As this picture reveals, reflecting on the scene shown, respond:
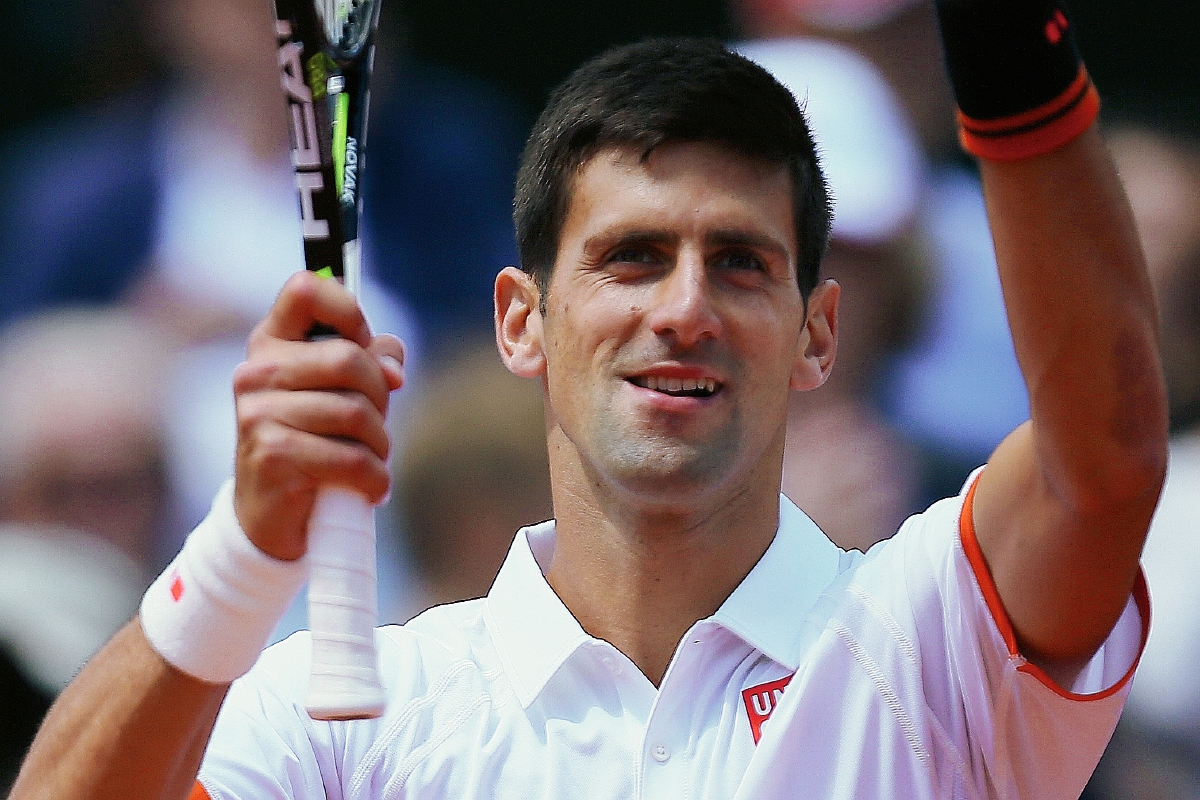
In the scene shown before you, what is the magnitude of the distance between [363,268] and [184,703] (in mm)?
3123

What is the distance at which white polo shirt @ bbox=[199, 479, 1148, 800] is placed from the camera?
259 centimetres

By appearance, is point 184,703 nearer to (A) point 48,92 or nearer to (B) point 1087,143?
(B) point 1087,143

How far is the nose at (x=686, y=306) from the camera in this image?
281cm

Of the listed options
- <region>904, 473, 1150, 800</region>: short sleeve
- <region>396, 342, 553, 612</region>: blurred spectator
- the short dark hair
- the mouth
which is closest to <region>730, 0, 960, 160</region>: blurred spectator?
<region>396, 342, 553, 612</region>: blurred spectator

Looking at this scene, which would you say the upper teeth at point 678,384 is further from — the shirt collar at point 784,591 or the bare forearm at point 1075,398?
the bare forearm at point 1075,398

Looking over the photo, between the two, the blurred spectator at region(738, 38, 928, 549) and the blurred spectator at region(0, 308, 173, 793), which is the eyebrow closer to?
the blurred spectator at region(738, 38, 928, 549)

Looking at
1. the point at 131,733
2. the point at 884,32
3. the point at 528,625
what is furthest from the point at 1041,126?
the point at 884,32

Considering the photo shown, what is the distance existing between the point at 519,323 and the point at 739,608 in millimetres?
860

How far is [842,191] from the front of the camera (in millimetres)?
5184

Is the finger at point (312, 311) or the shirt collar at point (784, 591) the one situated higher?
the finger at point (312, 311)

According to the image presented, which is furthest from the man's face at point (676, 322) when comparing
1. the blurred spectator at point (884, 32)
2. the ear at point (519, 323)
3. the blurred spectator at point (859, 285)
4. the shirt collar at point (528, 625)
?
the blurred spectator at point (884, 32)

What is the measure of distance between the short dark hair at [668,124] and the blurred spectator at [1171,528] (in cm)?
147

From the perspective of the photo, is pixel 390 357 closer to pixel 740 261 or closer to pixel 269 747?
pixel 269 747

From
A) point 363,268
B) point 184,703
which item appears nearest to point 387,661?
point 184,703
